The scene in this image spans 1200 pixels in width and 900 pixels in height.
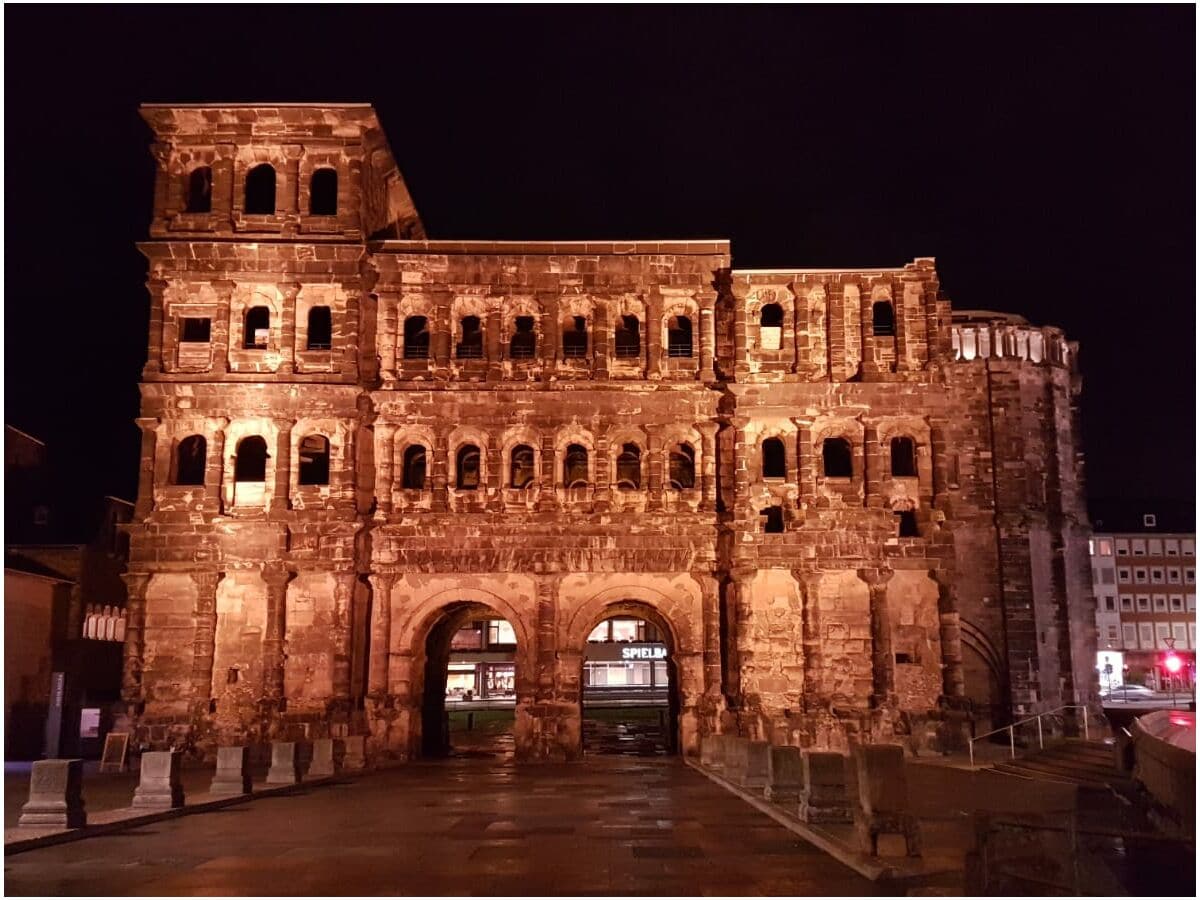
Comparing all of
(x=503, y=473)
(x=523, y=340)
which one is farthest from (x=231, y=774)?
(x=523, y=340)

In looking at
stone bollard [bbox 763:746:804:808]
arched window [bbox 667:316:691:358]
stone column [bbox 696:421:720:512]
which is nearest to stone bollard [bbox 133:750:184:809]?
stone bollard [bbox 763:746:804:808]

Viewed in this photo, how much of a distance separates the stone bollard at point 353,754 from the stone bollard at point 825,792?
1677 centimetres

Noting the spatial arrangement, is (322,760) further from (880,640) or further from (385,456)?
(880,640)

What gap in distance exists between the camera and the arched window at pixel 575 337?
3678 centimetres

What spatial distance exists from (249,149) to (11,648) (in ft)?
58.2

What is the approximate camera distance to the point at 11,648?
3728cm

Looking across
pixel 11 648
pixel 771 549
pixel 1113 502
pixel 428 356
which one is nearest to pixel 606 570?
pixel 771 549

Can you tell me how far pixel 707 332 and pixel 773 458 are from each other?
5.48 metres

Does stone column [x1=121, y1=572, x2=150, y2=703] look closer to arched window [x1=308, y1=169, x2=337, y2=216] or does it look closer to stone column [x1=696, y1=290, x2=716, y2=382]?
arched window [x1=308, y1=169, x2=337, y2=216]

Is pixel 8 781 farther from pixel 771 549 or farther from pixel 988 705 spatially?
pixel 988 705

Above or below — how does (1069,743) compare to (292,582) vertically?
below

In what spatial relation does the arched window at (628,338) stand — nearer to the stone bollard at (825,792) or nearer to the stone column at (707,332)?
the stone column at (707,332)

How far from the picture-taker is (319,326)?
129 ft

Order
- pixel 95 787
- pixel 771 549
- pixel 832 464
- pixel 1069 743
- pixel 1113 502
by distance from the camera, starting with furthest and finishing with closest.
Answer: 1. pixel 1113 502
2. pixel 832 464
3. pixel 771 549
4. pixel 1069 743
5. pixel 95 787
